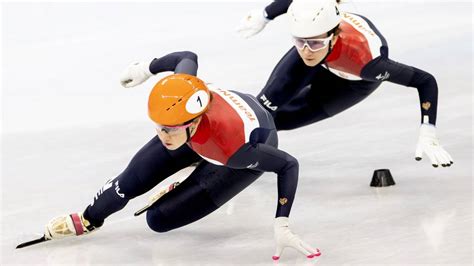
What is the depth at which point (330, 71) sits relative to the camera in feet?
26.7

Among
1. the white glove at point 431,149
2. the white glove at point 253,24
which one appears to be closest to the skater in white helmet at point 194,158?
the white glove at point 431,149

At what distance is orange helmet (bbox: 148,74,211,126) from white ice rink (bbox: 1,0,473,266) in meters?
0.86

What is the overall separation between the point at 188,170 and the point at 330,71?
1.20 meters

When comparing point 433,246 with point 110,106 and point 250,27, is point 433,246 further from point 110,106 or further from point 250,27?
point 110,106

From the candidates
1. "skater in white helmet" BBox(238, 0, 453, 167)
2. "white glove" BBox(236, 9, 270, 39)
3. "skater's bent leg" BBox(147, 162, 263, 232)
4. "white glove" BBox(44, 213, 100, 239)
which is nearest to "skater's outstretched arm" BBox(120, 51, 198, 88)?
"skater's bent leg" BBox(147, 162, 263, 232)

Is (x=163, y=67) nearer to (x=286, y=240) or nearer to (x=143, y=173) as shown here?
(x=143, y=173)

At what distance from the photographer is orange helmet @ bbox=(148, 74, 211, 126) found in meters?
6.20

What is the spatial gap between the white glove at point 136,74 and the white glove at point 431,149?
160 cm

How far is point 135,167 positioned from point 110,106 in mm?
3522

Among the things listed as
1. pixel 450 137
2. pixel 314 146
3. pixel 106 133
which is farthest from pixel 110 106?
pixel 450 137

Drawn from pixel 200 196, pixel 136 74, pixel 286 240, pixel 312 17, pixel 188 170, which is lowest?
pixel 188 170

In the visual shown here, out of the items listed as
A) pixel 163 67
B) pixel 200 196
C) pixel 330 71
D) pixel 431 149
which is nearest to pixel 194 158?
pixel 200 196

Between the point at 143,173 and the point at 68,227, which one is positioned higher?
the point at 143,173

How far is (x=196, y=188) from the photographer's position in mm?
7016
